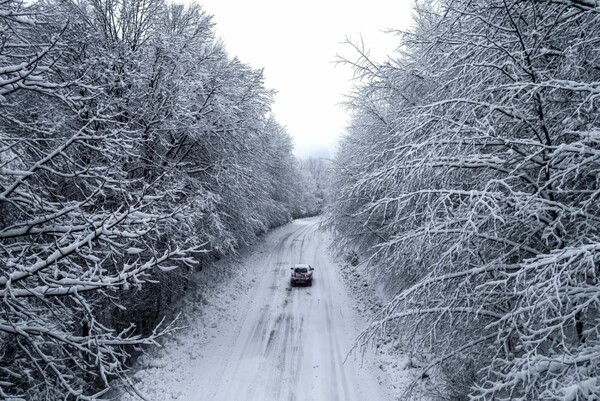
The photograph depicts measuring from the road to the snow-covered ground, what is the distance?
0.03 metres

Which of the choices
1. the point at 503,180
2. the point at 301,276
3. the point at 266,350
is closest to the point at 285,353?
the point at 266,350

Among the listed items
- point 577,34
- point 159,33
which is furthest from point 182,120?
point 577,34

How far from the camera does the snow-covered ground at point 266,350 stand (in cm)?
914

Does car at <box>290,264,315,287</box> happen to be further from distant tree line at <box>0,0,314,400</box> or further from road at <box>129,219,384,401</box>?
distant tree line at <box>0,0,314,400</box>

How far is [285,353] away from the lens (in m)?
11.1

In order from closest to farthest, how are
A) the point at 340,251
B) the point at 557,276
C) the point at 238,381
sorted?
the point at 557,276
the point at 238,381
the point at 340,251

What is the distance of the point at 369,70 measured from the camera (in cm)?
Answer: 761

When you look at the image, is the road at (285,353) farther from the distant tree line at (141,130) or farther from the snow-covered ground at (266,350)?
the distant tree line at (141,130)

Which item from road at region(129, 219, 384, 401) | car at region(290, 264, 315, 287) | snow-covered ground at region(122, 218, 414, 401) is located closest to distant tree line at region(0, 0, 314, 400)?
snow-covered ground at region(122, 218, 414, 401)

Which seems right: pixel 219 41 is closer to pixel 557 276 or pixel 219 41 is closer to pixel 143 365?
pixel 143 365

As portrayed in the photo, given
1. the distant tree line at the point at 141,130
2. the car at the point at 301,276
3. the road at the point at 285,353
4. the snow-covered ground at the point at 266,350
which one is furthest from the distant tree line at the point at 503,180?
the car at the point at 301,276

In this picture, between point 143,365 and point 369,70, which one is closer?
point 369,70

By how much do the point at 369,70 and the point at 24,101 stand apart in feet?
27.7

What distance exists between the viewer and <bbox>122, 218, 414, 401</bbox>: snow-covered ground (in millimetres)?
9141
